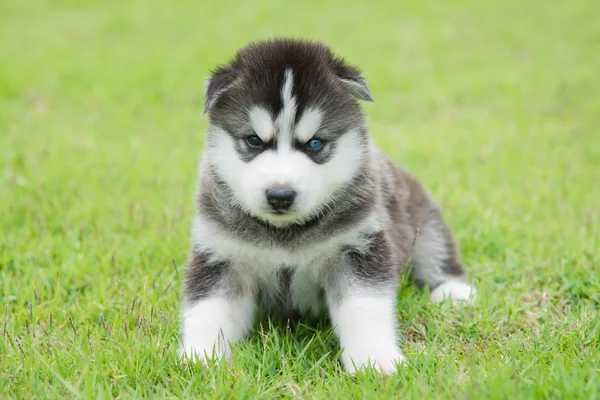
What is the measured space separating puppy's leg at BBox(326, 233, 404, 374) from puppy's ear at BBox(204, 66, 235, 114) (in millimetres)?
1073

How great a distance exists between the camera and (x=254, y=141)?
3441 mm

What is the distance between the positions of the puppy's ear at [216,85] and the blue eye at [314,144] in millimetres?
541

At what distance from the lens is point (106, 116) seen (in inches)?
332

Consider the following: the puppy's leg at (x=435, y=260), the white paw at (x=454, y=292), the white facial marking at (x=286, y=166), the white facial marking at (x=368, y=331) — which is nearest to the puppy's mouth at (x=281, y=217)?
the white facial marking at (x=286, y=166)

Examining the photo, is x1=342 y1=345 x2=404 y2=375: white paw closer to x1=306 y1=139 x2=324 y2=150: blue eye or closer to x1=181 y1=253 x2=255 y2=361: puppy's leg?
x1=181 y1=253 x2=255 y2=361: puppy's leg

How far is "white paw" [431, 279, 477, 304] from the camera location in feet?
13.5

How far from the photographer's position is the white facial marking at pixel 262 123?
11.0 feet

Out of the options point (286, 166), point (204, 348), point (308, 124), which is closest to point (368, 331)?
point (204, 348)

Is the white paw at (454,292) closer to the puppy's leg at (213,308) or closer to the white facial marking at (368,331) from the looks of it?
the white facial marking at (368,331)

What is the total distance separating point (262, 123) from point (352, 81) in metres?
0.60

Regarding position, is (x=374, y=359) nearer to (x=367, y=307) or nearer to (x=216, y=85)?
(x=367, y=307)

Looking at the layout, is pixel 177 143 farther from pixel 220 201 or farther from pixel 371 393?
pixel 371 393

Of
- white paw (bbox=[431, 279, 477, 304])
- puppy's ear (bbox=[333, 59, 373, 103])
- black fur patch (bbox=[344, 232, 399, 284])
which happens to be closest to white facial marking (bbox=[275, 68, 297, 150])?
puppy's ear (bbox=[333, 59, 373, 103])

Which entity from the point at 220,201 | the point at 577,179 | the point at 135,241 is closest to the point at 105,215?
the point at 135,241
